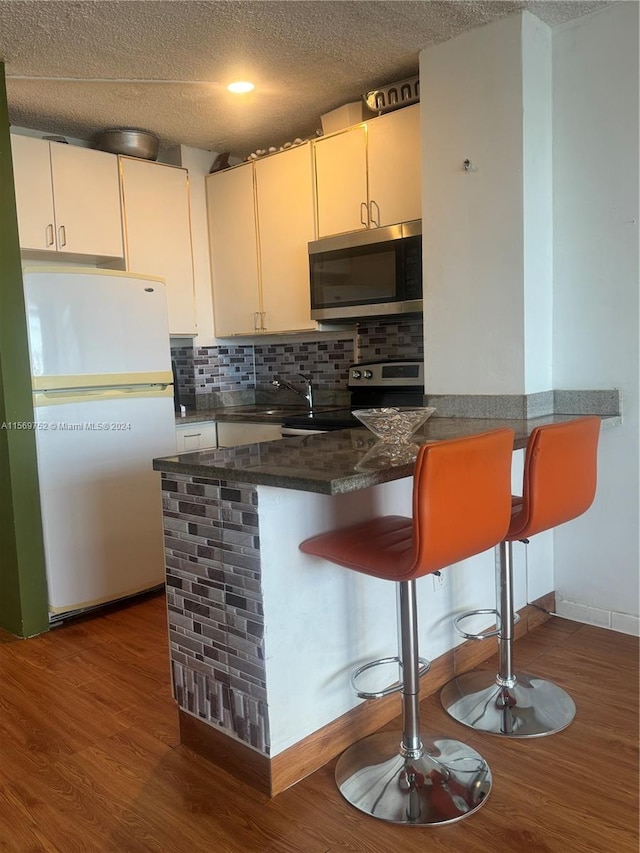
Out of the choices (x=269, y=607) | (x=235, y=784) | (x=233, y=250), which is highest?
(x=233, y=250)

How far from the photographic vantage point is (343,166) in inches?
135

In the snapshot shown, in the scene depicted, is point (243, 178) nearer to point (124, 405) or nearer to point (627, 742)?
point (124, 405)

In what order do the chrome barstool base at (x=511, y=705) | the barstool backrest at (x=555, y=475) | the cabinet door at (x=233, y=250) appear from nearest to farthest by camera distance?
1. the barstool backrest at (x=555, y=475)
2. the chrome barstool base at (x=511, y=705)
3. the cabinet door at (x=233, y=250)

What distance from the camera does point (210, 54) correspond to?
9.09 feet

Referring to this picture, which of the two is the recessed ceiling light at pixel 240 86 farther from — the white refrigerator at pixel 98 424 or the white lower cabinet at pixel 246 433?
the white lower cabinet at pixel 246 433

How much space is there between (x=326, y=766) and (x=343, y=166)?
2757mm

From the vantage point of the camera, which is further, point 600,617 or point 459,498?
point 600,617

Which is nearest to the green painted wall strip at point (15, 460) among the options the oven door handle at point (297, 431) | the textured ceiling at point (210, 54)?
the textured ceiling at point (210, 54)

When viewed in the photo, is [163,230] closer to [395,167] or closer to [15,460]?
[395,167]

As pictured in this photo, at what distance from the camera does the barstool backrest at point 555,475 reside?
6.35ft

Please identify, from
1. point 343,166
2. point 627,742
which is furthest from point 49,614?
point 343,166

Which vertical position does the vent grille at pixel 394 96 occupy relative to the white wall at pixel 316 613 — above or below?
above

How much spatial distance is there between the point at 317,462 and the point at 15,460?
1737mm

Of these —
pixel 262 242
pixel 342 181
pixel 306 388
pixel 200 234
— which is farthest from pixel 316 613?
pixel 200 234
